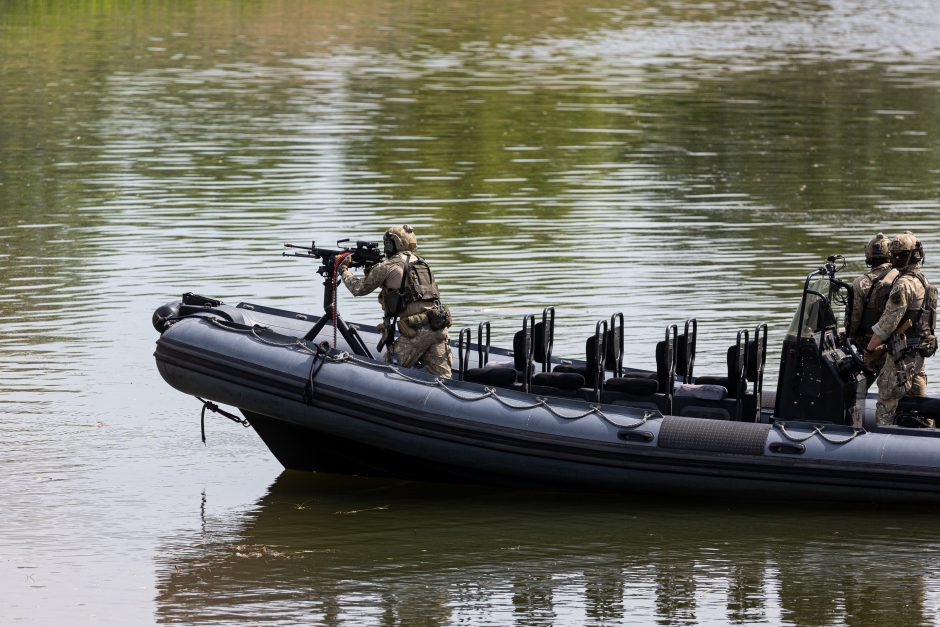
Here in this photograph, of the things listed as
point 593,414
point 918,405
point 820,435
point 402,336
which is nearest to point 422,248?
point 402,336

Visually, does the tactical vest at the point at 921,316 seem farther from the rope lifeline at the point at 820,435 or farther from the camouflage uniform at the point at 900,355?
the rope lifeline at the point at 820,435

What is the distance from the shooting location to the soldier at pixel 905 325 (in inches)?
436

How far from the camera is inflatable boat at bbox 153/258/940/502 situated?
1086cm

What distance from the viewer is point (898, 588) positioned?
9820 mm

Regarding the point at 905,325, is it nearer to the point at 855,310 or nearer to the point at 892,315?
the point at 892,315

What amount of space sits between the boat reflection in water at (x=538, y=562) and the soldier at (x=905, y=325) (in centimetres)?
86

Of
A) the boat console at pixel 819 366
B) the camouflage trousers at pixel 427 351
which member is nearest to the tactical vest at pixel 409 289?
the camouflage trousers at pixel 427 351

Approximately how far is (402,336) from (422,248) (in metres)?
8.54

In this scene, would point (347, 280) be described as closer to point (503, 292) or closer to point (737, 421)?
point (737, 421)

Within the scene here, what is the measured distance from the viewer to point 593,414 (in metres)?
11.1

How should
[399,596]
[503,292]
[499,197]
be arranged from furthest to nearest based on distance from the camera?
1. [499,197]
2. [503,292]
3. [399,596]

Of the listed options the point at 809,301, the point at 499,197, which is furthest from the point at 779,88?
the point at 809,301

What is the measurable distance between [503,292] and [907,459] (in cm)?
763

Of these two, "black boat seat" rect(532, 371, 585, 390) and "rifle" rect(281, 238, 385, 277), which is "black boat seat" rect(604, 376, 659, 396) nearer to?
"black boat seat" rect(532, 371, 585, 390)
